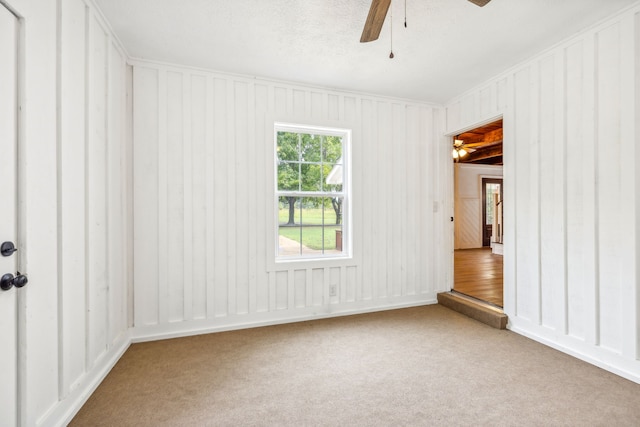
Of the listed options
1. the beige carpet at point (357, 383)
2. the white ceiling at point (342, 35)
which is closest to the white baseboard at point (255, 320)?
the beige carpet at point (357, 383)

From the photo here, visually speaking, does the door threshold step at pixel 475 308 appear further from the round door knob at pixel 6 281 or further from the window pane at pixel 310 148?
the round door knob at pixel 6 281

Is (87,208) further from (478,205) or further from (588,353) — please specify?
(478,205)

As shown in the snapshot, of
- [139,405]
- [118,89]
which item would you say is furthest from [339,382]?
[118,89]

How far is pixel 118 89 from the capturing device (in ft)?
8.78

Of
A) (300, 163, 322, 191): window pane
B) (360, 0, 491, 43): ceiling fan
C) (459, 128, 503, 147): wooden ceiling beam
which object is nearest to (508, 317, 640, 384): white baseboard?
(300, 163, 322, 191): window pane

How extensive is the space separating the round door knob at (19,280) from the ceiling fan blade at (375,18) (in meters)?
2.21

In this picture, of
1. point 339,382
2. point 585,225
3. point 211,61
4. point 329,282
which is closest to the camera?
point 339,382

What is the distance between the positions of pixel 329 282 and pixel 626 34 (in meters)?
3.31

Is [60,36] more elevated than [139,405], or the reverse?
[60,36]

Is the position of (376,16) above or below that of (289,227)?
above

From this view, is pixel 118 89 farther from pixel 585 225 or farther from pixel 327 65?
pixel 585 225

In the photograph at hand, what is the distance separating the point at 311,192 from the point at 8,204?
8.51 ft

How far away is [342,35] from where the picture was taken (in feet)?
8.32

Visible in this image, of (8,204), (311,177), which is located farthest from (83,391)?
(311,177)
